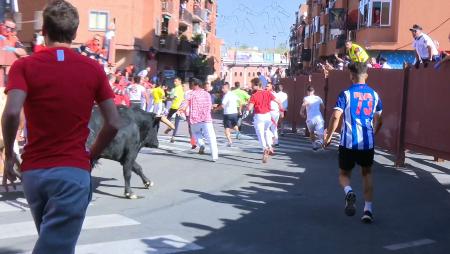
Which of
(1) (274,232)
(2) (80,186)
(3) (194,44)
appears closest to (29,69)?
(2) (80,186)

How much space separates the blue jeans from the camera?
10.7 feet

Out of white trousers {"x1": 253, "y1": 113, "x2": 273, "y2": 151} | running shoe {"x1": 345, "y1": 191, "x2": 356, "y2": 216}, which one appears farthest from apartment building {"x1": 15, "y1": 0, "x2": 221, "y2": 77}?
running shoe {"x1": 345, "y1": 191, "x2": 356, "y2": 216}

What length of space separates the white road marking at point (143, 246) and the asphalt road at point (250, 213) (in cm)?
1

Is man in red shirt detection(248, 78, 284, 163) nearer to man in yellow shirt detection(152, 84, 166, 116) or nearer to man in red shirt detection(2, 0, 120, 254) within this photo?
man in red shirt detection(2, 0, 120, 254)

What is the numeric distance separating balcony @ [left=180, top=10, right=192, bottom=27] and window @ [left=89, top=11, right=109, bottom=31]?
68.4 feet

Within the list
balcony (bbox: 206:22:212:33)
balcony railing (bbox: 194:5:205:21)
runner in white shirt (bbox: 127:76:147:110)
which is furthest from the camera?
balcony (bbox: 206:22:212:33)

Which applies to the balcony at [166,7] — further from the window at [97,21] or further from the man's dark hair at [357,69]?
the man's dark hair at [357,69]

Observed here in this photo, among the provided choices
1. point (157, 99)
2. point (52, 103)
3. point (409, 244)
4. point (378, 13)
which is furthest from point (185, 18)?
point (52, 103)

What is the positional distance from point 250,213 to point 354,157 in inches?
59.7

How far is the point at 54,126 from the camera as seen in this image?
10.8 ft

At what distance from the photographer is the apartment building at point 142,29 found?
4116 cm

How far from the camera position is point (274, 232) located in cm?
702

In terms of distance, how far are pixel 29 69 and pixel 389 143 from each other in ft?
38.6

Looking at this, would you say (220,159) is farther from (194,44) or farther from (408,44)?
(194,44)
